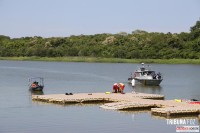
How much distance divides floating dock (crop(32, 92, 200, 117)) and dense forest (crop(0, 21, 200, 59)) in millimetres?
57557

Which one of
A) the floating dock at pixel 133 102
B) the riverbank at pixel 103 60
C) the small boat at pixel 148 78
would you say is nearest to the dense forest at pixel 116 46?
the riverbank at pixel 103 60

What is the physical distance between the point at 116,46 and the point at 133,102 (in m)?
71.4

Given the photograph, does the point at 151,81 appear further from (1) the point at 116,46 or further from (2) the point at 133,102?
(1) the point at 116,46

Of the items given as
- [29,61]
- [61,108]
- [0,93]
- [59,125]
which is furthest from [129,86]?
[29,61]

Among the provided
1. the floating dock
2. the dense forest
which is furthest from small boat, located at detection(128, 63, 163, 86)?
the dense forest

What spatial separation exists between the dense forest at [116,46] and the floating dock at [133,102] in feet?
189

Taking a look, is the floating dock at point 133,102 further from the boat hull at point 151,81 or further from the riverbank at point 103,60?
the riverbank at point 103,60

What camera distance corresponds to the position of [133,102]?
2853 centimetres

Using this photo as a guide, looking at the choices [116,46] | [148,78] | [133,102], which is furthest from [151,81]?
[116,46]

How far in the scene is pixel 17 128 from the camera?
22.5 m

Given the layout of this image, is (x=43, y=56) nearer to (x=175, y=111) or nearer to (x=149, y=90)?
(x=149, y=90)

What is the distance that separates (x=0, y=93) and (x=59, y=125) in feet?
52.6

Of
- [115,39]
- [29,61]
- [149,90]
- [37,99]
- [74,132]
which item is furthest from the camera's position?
[29,61]

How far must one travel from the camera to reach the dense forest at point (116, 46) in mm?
90625
